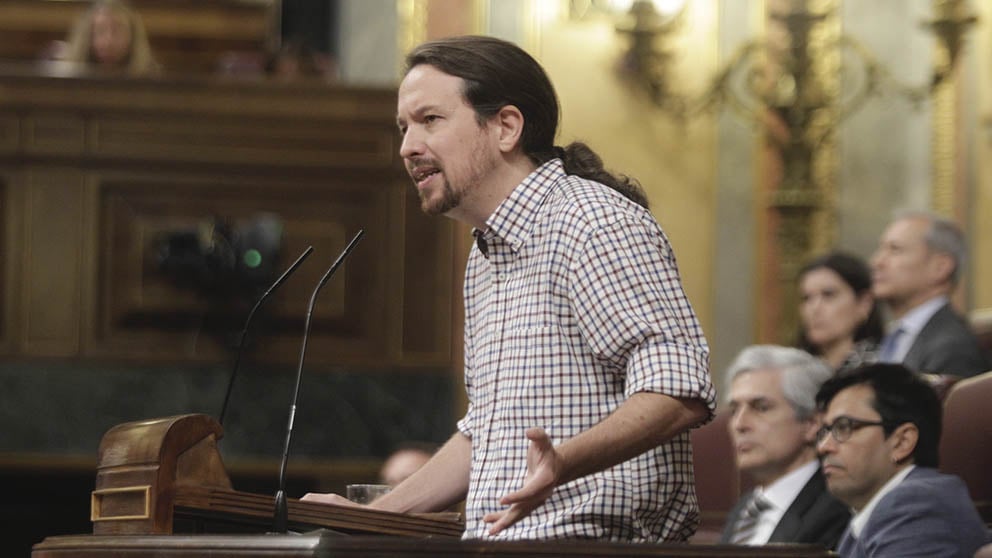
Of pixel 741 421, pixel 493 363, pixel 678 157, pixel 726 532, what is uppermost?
pixel 678 157

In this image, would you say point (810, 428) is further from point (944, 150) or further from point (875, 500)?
point (944, 150)

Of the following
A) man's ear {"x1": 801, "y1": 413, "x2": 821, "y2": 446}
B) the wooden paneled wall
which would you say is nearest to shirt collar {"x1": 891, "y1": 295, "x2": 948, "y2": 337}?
man's ear {"x1": 801, "y1": 413, "x2": 821, "y2": 446}

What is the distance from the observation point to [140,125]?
19.8 ft

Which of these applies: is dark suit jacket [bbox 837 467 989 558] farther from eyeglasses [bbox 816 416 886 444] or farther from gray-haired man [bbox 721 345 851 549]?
gray-haired man [bbox 721 345 851 549]

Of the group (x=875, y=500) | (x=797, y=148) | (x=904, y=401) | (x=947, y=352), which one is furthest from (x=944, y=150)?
(x=875, y=500)

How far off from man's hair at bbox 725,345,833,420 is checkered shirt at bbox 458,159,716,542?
187 centimetres

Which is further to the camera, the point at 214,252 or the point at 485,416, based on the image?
the point at 214,252

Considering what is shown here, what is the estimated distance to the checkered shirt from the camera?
2.04 metres

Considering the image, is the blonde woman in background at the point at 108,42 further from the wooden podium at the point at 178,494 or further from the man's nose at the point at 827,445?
the wooden podium at the point at 178,494

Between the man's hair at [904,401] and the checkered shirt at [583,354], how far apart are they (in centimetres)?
119

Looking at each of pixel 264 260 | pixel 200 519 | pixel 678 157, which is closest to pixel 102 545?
pixel 200 519

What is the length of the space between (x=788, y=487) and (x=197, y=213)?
9.36 ft

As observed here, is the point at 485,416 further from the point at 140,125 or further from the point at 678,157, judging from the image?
the point at 678,157

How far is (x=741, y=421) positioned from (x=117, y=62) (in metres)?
3.35
